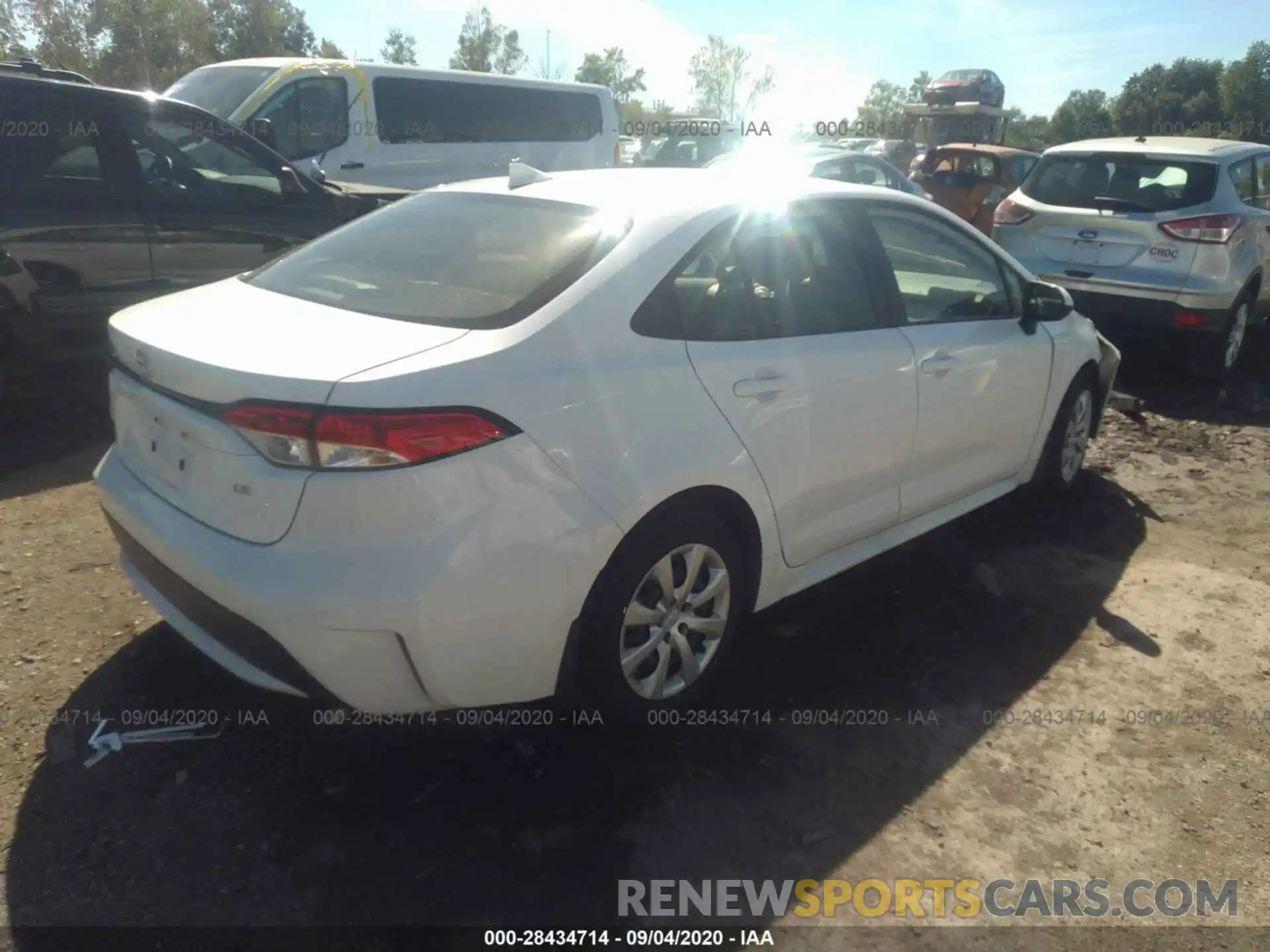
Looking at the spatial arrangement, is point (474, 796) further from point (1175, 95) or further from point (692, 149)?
point (1175, 95)

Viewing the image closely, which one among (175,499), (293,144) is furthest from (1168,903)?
(293,144)

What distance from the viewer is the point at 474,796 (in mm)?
2705

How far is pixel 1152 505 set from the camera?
5180 mm

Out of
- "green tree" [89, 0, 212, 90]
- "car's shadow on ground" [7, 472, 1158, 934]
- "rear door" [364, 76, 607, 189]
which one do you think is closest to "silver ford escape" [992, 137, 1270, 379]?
"car's shadow on ground" [7, 472, 1158, 934]

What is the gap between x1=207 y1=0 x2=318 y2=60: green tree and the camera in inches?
1521

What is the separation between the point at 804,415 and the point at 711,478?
1.60 feet

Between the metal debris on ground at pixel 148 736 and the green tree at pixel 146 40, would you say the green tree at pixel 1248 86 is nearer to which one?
the green tree at pixel 146 40

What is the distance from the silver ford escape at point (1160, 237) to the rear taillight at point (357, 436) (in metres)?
6.42

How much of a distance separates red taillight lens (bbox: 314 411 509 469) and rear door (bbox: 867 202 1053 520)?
1.98 metres

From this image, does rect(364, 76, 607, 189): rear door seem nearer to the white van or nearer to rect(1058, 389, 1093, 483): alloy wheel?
the white van

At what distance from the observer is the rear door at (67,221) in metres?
4.84

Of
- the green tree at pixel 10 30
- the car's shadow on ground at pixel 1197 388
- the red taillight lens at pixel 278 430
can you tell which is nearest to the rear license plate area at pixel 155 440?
the red taillight lens at pixel 278 430

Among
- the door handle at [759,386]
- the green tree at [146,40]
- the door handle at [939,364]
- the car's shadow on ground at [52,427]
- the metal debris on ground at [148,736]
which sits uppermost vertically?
the green tree at [146,40]

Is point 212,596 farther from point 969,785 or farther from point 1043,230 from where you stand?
point 1043,230
